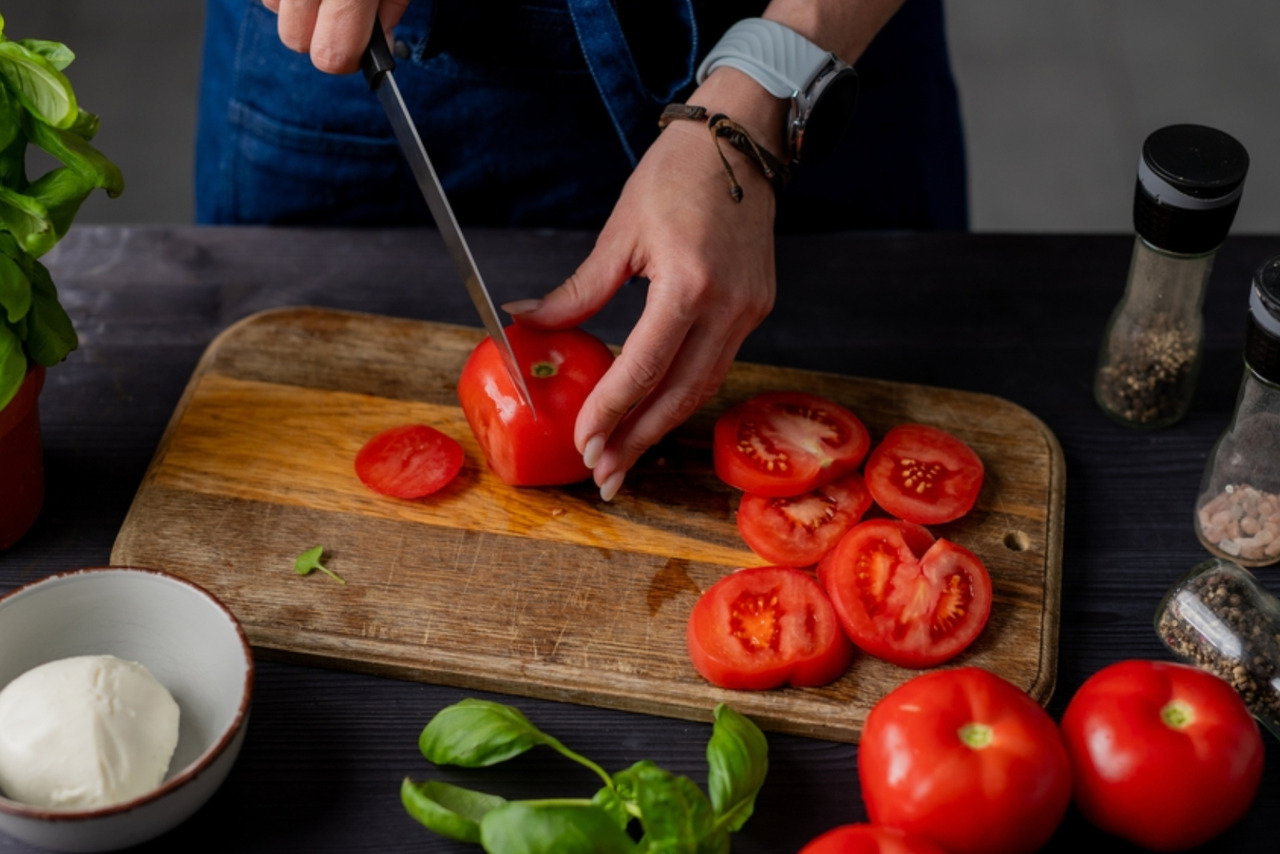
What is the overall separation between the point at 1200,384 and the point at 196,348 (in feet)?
4.52

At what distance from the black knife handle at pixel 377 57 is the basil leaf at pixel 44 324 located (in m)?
0.41

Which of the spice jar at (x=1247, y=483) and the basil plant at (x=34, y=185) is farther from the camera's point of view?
the spice jar at (x=1247, y=483)

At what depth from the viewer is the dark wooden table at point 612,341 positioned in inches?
48.3

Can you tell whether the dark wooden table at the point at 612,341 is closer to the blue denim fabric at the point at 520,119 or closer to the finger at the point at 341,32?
the blue denim fabric at the point at 520,119

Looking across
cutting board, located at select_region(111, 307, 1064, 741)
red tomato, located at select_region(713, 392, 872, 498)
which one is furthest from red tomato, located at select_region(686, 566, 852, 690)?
red tomato, located at select_region(713, 392, 872, 498)

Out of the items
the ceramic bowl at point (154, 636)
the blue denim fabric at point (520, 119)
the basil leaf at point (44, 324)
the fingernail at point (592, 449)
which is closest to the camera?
the ceramic bowl at point (154, 636)

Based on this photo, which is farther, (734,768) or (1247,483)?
(1247,483)

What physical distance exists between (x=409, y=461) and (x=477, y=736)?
0.42 m

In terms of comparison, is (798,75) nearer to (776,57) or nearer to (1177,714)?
(776,57)

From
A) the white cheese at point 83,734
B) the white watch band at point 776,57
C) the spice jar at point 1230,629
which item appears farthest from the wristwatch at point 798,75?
the white cheese at point 83,734

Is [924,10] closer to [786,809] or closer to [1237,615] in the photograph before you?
[1237,615]

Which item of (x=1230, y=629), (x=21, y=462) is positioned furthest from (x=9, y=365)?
(x=1230, y=629)

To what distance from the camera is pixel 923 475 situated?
1.47 m

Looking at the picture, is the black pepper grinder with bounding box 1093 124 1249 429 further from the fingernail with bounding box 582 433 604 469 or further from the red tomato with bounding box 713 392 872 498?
the fingernail with bounding box 582 433 604 469
